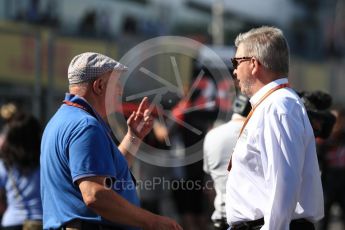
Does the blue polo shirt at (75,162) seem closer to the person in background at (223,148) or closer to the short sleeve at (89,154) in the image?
the short sleeve at (89,154)

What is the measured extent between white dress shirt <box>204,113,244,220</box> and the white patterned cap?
1.57 metres

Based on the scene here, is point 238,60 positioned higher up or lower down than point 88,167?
higher up

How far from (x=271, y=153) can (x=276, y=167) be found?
2.8 inches

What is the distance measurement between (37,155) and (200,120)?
10.9 ft

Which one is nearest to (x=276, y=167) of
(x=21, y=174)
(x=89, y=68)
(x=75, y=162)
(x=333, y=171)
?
(x=75, y=162)

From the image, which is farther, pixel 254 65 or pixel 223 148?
pixel 223 148

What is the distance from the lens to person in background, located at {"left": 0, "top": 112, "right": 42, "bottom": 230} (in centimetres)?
614

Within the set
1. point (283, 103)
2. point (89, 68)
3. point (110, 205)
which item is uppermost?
point (89, 68)

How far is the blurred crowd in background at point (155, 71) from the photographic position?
891 centimetres

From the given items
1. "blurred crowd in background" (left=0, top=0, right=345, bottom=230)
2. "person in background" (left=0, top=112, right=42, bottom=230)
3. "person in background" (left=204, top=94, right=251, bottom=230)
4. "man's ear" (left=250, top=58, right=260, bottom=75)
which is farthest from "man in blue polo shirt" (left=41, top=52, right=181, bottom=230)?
"person in background" (left=0, top=112, right=42, bottom=230)

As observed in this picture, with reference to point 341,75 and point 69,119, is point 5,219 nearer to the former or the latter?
point 69,119

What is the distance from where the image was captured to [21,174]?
6211 mm

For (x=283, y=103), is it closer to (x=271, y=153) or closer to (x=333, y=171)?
(x=271, y=153)

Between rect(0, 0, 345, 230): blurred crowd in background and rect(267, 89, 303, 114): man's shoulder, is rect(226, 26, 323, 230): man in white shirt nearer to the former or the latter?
rect(267, 89, 303, 114): man's shoulder
